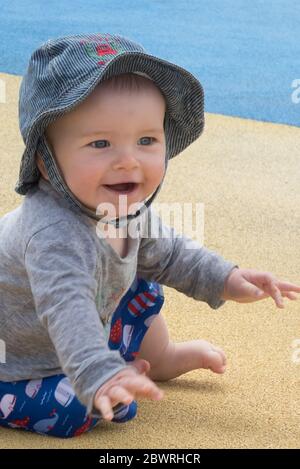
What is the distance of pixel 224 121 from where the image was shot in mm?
2951

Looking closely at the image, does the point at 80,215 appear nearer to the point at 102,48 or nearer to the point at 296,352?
the point at 102,48

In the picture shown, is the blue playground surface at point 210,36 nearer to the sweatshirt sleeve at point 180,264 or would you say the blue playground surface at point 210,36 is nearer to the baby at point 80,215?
the sweatshirt sleeve at point 180,264

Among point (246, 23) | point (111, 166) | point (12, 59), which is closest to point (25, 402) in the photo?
point (111, 166)

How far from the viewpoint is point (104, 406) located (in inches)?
36.4

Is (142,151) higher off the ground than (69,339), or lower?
higher

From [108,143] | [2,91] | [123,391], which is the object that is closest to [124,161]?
[108,143]

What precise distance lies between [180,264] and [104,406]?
500 millimetres

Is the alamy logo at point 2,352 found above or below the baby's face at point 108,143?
below

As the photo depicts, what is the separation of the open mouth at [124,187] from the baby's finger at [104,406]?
0.31 metres

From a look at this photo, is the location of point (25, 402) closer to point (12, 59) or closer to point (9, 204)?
point (9, 204)

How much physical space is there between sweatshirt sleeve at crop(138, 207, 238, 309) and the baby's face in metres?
0.21

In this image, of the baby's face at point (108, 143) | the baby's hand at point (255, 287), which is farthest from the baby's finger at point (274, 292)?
the baby's face at point (108, 143)

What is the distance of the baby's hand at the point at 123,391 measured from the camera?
91 cm

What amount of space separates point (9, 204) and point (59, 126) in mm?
983
